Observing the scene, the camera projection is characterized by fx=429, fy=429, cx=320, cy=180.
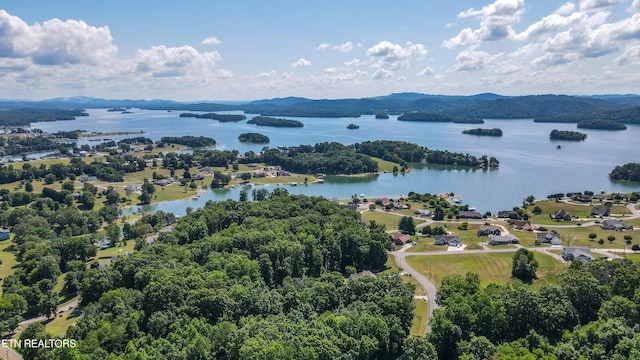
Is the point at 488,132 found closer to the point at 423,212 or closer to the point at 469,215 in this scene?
the point at 469,215

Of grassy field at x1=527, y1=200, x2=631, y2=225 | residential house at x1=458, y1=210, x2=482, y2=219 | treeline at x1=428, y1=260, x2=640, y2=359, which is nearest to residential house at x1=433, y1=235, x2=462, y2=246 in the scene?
residential house at x1=458, y1=210, x2=482, y2=219

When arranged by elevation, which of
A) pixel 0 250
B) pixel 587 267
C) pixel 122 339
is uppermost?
pixel 587 267

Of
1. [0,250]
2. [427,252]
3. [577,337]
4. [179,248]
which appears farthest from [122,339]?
[0,250]

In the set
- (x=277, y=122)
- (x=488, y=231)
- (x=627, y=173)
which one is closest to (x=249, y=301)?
(x=488, y=231)

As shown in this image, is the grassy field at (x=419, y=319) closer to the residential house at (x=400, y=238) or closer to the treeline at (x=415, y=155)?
the residential house at (x=400, y=238)

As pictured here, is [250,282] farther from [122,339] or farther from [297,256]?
[122,339]

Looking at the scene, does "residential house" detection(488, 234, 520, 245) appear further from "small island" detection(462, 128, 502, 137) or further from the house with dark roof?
"small island" detection(462, 128, 502, 137)

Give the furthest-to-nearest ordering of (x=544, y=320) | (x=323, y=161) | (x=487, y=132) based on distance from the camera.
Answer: (x=487, y=132) < (x=323, y=161) < (x=544, y=320)

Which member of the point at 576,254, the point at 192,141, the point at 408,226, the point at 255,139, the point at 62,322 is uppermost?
the point at 255,139
